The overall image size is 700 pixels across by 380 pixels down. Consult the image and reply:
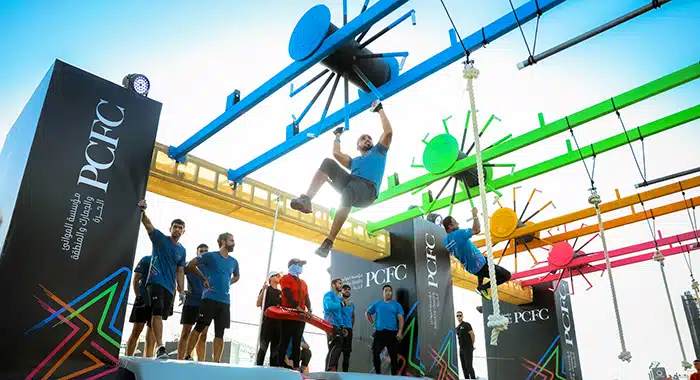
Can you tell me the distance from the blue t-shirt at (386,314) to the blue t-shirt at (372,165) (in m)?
4.64

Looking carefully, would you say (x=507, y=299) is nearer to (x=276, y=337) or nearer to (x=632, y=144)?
(x=632, y=144)

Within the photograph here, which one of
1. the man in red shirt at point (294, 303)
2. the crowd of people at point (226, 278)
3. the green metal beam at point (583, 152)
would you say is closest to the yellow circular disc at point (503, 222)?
the green metal beam at point (583, 152)

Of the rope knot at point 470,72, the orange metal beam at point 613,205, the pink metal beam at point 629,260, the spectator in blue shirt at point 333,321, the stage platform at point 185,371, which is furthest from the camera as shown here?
the pink metal beam at point 629,260

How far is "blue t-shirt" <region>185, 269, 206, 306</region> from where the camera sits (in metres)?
5.31

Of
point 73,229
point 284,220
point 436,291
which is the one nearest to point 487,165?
point 436,291

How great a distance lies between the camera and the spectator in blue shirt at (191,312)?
17.0 ft

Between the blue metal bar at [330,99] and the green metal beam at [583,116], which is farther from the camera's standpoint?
the green metal beam at [583,116]

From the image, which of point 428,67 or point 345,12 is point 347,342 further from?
point 345,12

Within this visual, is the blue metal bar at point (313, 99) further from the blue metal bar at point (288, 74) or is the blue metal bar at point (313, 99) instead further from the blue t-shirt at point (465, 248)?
the blue t-shirt at point (465, 248)

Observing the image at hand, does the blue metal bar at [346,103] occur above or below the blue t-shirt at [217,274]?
above

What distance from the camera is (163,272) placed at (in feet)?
15.9

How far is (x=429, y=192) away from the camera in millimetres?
9367

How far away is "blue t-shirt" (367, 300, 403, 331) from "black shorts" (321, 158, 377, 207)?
467 centimetres

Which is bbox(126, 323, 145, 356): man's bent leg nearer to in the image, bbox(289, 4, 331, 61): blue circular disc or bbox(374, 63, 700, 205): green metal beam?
bbox(289, 4, 331, 61): blue circular disc
